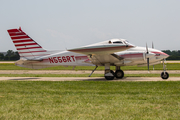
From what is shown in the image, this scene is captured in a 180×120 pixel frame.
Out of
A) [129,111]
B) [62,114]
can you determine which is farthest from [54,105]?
[129,111]

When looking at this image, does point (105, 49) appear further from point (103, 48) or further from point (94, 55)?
point (94, 55)

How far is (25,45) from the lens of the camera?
2136cm

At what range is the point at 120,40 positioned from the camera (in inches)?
677

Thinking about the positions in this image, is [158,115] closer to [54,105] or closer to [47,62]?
[54,105]

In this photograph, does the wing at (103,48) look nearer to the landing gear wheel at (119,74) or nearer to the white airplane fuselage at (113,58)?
the white airplane fuselage at (113,58)

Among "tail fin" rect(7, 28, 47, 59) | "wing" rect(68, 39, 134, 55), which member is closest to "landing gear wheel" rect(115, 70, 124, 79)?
"wing" rect(68, 39, 134, 55)

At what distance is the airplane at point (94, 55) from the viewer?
A: 16.3 m

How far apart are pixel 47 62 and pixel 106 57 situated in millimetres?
6276

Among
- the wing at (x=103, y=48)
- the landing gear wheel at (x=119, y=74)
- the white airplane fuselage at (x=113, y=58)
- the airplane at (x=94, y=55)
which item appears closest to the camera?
the wing at (x=103, y=48)

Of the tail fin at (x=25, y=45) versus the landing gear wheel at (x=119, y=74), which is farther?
the tail fin at (x=25, y=45)

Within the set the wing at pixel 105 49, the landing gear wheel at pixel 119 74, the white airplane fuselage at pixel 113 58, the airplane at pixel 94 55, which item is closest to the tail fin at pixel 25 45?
the airplane at pixel 94 55

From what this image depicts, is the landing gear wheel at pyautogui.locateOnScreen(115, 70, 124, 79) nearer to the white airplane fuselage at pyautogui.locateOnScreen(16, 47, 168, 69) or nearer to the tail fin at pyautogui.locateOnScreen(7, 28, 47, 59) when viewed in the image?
the white airplane fuselage at pyautogui.locateOnScreen(16, 47, 168, 69)

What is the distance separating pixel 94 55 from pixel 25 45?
7.76 meters

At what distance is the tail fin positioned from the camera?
21172 millimetres
